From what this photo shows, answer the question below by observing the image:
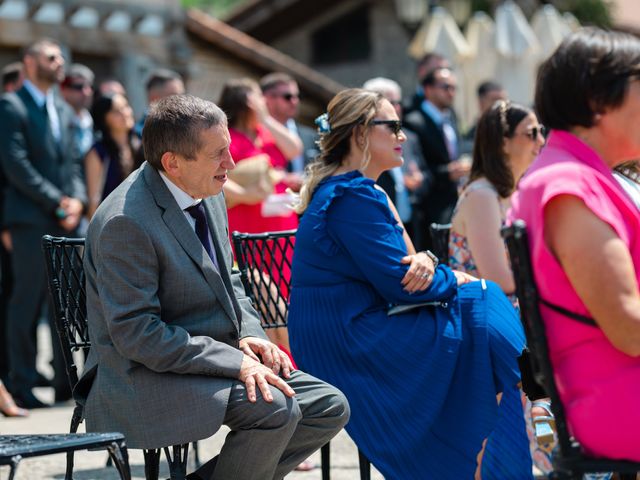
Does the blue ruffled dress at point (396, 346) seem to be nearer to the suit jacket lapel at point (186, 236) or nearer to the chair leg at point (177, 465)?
the suit jacket lapel at point (186, 236)

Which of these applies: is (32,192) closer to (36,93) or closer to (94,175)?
(94,175)

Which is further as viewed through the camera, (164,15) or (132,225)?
(164,15)

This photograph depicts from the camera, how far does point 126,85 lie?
17203mm

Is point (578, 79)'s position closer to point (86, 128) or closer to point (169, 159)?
point (169, 159)

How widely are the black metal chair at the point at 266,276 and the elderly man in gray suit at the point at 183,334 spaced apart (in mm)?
813

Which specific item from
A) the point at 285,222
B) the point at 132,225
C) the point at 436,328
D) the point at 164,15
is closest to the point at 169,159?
the point at 132,225

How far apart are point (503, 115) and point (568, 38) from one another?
287 centimetres

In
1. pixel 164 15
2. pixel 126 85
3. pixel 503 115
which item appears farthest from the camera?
pixel 164 15

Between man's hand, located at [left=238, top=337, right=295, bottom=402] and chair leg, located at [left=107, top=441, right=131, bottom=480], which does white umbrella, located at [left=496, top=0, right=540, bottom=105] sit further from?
chair leg, located at [left=107, top=441, right=131, bottom=480]

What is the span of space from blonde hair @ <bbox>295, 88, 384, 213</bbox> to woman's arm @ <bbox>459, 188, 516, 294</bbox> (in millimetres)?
915

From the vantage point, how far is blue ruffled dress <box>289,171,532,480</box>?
14.5 feet

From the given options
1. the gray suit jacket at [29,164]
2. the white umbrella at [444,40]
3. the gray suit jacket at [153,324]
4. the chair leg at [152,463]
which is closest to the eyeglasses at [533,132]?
the gray suit jacket at [153,324]

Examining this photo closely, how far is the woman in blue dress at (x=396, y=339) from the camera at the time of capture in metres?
4.42

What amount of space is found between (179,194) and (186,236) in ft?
0.59
